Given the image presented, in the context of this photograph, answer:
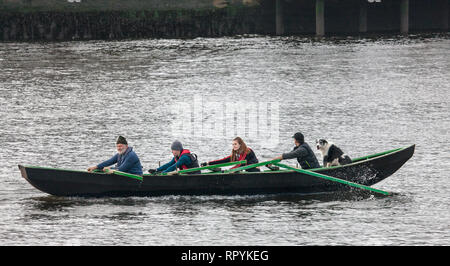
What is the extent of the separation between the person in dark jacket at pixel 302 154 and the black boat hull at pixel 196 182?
352 mm

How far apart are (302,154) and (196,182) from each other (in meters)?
2.94

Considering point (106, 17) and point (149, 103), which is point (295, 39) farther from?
point (149, 103)

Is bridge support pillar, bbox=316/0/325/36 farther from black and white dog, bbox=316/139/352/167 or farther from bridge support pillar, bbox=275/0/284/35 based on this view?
black and white dog, bbox=316/139/352/167

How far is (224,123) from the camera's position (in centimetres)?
3819

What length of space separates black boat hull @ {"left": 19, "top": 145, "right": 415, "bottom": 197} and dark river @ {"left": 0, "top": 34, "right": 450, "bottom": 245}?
0.93 feet

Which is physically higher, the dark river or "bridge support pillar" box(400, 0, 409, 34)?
"bridge support pillar" box(400, 0, 409, 34)

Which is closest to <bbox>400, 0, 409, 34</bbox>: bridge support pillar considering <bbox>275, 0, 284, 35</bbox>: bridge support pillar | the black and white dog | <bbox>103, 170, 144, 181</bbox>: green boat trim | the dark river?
the dark river

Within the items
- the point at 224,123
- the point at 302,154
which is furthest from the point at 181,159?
the point at 224,123

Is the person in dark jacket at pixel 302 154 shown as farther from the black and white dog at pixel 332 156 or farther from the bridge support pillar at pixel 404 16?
the bridge support pillar at pixel 404 16

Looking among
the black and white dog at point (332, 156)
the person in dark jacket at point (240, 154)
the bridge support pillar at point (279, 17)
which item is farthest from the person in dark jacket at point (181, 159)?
the bridge support pillar at point (279, 17)

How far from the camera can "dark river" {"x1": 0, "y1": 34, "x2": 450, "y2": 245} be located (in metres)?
21.5

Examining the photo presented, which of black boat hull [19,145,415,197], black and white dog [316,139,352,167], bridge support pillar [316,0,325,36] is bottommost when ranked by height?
black boat hull [19,145,415,197]

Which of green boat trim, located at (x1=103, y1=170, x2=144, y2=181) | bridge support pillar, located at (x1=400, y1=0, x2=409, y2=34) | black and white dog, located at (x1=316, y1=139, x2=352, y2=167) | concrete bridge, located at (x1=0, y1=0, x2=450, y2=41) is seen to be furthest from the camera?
bridge support pillar, located at (x1=400, y1=0, x2=409, y2=34)
